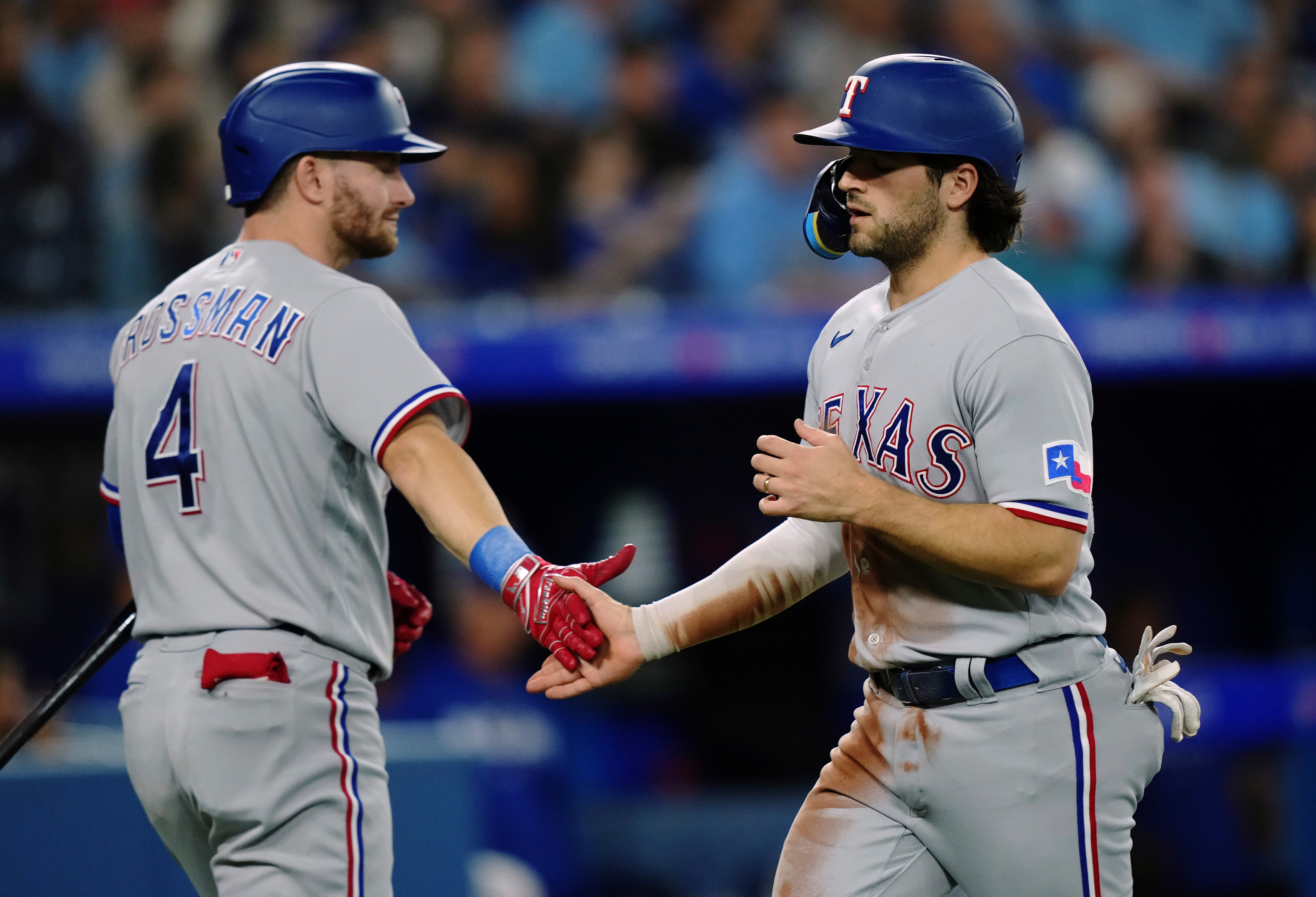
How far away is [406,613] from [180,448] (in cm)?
68

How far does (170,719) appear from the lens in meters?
2.71

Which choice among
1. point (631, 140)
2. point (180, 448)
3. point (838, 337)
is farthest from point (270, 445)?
point (631, 140)

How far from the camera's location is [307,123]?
297cm

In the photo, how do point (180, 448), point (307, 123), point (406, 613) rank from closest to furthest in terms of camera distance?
point (180, 448) → point (307, 123) → point (406, 613)

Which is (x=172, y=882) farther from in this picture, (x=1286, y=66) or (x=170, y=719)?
(x=1286, y=66)

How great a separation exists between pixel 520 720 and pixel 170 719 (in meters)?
3.20

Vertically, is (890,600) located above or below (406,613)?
above

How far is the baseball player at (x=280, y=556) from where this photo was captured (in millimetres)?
2686

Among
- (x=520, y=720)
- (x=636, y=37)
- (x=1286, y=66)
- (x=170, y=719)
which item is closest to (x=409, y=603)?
(x=170, y=719)

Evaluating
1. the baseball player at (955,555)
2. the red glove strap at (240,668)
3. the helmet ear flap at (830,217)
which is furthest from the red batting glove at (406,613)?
the helmet ear flap at (830,217)

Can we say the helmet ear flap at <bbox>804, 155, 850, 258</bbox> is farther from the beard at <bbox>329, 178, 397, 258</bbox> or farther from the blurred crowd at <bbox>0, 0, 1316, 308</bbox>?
the blurred crowd at <bbox>0, 0, 1316, 308</bbox>

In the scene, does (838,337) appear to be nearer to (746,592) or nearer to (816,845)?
(746,592)

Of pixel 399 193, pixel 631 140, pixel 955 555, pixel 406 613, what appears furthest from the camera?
pixel 631 140

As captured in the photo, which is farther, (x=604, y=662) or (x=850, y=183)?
(x=604, y=662)
